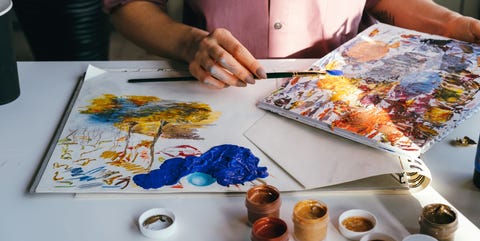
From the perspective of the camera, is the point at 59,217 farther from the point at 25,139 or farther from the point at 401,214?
the point at 401,214

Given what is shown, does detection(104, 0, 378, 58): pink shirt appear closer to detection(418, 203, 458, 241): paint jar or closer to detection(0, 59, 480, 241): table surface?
detection(0, 59, 480, 241): table surface

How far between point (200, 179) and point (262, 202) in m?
0.11

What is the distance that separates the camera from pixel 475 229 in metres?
0.74

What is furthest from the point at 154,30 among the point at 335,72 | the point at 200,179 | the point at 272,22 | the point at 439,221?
the point at 439,221

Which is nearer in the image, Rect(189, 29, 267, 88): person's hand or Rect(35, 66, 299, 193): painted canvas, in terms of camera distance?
Rect(35, 66, 299, 193): painted canvas

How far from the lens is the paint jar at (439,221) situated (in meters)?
0.69

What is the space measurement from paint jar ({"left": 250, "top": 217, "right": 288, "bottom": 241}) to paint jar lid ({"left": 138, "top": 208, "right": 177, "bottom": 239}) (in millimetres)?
106

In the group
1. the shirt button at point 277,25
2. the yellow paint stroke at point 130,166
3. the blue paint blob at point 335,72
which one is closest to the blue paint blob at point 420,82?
the blue paint blob at point 335,72

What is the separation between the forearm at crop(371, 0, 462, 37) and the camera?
1181 millimetres

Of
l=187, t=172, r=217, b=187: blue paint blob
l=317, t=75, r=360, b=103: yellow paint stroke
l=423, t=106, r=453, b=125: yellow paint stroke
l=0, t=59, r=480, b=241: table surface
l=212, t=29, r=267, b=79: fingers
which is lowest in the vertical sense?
l=0, t=59, r=480, b=241: table surface

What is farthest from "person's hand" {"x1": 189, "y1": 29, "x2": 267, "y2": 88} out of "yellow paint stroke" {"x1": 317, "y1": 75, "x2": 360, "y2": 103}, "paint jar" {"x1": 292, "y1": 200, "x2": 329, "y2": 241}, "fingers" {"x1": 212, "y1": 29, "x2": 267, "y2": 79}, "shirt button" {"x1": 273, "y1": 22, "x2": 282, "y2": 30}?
"paint jar" {"x1": 292, "y1": 200, "x2": 329, "y2": 241}

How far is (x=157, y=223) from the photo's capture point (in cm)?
75

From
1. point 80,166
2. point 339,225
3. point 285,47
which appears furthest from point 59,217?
point 285,47

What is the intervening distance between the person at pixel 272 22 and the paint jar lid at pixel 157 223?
1.51ft
